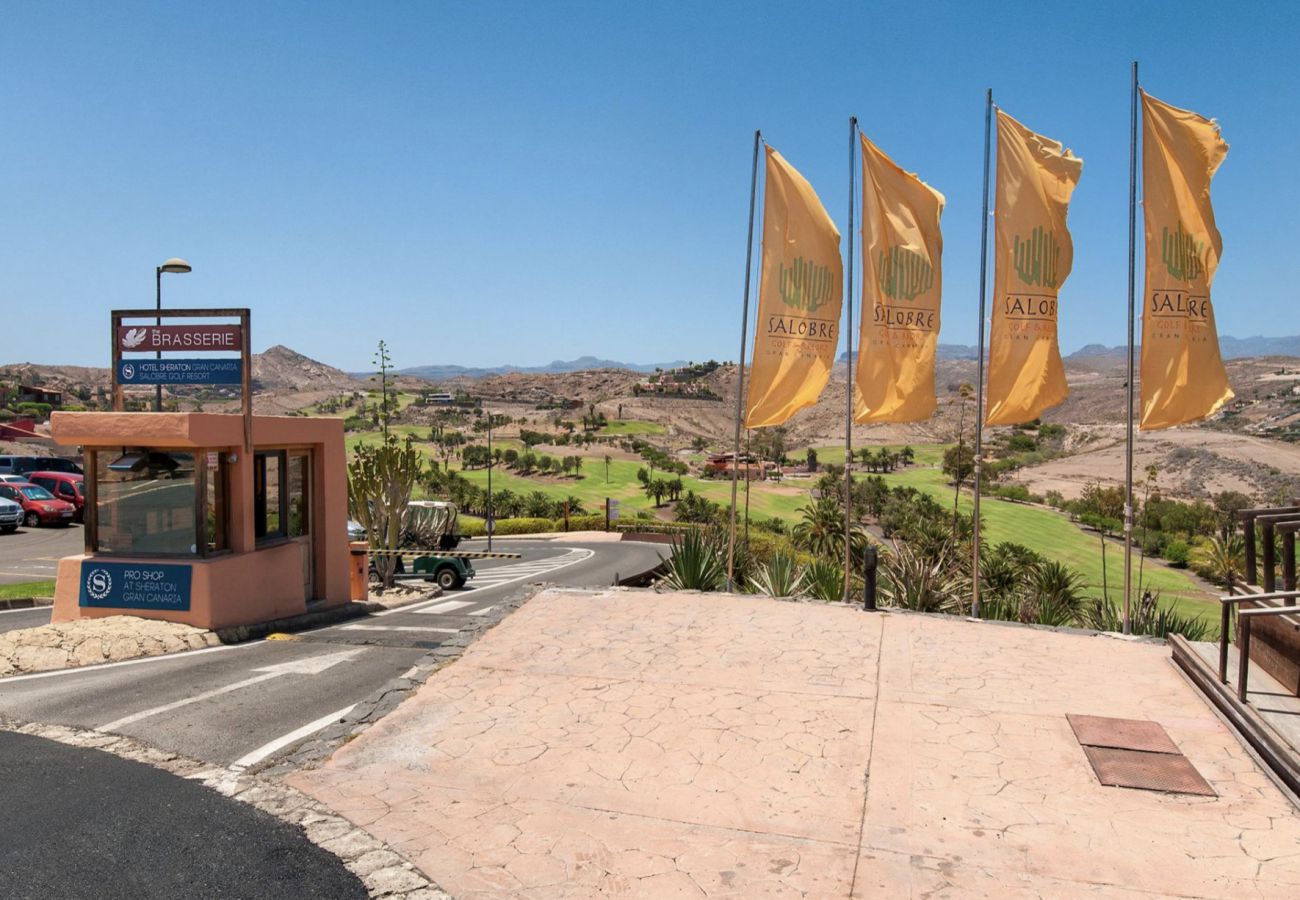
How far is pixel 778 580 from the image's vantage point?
1256 cm

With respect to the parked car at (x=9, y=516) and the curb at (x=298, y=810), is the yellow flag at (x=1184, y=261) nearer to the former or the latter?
the curb at (x=298, y=810)

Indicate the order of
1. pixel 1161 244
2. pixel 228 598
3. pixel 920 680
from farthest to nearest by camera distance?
1. pixel 228 598
2. pixel 1161 244
3. pixel 920 680

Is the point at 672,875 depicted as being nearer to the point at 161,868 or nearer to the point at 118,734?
the point at 161,868

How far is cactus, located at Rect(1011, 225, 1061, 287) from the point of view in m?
10.5

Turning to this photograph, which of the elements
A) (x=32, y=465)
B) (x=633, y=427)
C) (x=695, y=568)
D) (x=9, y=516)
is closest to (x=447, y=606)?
(x=695, y=568)

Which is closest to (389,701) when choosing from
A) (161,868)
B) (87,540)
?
(161,868)

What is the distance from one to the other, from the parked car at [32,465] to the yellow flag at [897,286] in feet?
129

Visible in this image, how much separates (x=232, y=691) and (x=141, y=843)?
335 cm

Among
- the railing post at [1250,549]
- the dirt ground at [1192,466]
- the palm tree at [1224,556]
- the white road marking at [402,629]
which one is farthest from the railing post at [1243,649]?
the dirt ground at [1192,466]

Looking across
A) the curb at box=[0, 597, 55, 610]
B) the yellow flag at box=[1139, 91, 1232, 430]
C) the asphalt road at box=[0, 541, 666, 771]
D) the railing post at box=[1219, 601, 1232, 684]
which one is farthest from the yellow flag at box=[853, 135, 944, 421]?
the curb at box=[0, 597, 55, 610]

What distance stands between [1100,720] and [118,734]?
309 inches

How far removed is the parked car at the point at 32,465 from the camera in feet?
130

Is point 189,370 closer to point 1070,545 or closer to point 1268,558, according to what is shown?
point 1268,558

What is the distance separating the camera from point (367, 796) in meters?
5.91
